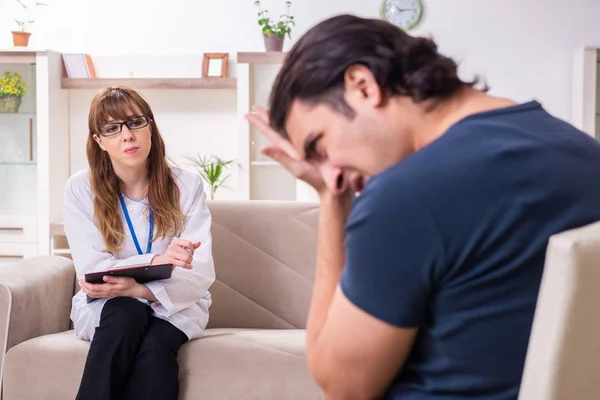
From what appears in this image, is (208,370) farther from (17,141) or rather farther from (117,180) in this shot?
(17,141)

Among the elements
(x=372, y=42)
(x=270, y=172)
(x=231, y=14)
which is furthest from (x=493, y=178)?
(x=231, y=14)

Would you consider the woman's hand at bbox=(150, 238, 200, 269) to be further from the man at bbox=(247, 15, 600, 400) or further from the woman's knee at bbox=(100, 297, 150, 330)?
the man at bbox=(247, 15, 600, 400)

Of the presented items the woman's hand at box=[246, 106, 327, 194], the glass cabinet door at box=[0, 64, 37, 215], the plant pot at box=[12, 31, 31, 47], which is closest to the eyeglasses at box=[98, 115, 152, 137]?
the woman's hand at box=[246, 106, 327, 194]

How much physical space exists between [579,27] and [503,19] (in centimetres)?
49

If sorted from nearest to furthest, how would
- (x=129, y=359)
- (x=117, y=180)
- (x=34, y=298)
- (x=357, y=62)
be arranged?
(x=357, y=62) < (x=129, y=359) < (x=34, y=298) < (x=117, y=180)

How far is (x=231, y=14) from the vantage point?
16.8 feet

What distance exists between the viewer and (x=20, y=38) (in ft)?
16.2

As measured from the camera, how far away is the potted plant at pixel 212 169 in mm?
4789

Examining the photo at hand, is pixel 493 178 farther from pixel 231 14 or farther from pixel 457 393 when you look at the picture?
pixel 231 14

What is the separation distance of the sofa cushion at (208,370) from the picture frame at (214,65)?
9.11 feet

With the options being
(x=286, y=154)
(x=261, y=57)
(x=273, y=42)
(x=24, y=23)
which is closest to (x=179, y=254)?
(x=286, y=154)

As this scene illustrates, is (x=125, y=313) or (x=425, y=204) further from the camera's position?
(x=125, y=313)

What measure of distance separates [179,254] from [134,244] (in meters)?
0.23

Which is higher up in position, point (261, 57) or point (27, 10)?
point (27, 10)
